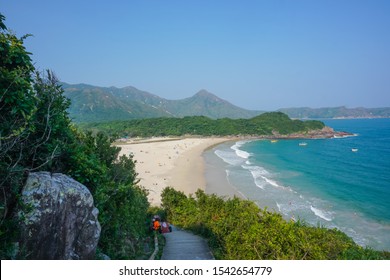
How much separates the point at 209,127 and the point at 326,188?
7368cm

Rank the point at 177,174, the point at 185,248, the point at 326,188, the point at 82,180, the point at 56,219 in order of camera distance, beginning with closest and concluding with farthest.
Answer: the point at 56,219 < the point at 82,180 < the point at 185,248 < the point at 326,188 < the point at 177,174

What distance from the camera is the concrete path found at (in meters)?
8.55

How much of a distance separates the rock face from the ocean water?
16633 mm

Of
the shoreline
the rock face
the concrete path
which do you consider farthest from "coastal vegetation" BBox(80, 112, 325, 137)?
the rock face

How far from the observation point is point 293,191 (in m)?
29.6

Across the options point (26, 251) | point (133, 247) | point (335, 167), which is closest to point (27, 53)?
point (26, 251)

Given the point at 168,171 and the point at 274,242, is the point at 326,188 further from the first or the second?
the point at 274,242

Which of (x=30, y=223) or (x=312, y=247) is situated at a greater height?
(x=30, y=223)

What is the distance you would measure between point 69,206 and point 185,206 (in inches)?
437

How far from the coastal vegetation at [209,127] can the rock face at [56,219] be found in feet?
299

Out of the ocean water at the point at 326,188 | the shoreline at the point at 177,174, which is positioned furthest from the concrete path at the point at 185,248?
the shoreline at the point at 177,174

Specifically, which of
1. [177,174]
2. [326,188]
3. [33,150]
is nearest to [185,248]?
[33,150]

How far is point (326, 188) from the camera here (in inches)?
1227
